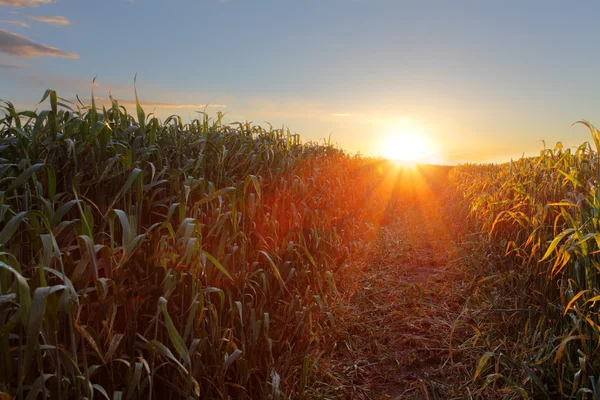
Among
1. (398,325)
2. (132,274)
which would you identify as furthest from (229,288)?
(398,325)

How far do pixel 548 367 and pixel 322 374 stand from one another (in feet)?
5.13

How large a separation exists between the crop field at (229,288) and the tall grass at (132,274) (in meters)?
0.01

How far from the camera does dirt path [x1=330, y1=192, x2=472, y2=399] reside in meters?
3.02

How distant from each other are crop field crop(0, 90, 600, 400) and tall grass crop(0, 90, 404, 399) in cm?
1

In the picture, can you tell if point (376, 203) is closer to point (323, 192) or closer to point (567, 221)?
point (323, 192)

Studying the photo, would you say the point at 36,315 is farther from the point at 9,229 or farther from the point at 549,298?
the point at 549,298

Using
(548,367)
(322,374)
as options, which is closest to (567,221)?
(548,367)

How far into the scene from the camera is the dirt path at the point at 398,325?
3.02m

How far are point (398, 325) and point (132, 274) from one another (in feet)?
8.74

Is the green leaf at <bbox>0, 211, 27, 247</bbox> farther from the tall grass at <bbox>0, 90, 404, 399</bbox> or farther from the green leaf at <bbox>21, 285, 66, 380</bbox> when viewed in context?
the green leaf at <bbox>21, 285, 66, 380</bbox>

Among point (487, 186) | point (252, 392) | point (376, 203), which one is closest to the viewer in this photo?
point (252, 392)

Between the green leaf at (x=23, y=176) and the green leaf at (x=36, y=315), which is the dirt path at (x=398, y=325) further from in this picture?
the green leaf at (x=23, y=176)

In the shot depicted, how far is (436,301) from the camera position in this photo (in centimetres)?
455

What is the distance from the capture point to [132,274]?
90.2 inches
